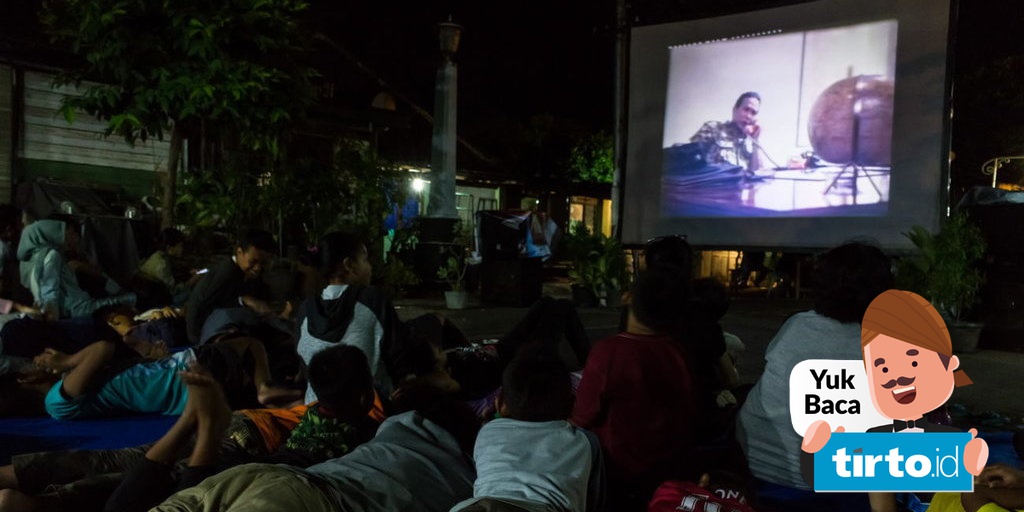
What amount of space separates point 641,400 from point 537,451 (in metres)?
0.58

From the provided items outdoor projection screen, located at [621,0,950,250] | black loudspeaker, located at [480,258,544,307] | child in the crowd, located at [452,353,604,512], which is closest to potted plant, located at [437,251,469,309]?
black loudspeaker, located at [480,258,544,307]

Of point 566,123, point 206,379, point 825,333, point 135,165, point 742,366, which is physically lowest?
point 742,366

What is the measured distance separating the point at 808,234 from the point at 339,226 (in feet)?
16.8

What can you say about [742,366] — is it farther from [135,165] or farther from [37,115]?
[37,115]

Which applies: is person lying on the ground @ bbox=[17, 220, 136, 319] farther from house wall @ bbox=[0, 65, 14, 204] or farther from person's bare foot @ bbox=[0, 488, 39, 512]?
person's bare foot @ bbox=[0, 488, 39, 512]

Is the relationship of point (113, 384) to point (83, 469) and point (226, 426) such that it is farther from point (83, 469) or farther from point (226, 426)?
point (226, 426)

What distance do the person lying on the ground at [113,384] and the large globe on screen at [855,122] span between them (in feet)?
20.3

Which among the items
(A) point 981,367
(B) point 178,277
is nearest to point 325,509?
(B) point 178,277

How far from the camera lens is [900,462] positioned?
1942mm

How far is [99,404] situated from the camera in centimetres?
400

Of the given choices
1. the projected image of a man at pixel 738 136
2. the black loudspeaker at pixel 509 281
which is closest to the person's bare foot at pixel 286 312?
the black loudspeaker at pixel 509 281

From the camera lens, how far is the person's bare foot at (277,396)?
422 centimetres

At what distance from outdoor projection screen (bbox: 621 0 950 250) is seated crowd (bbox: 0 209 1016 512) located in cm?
431

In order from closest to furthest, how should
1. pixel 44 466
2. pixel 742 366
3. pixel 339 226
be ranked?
pixel 44 466, pixel 742 366, pixel 339 226
